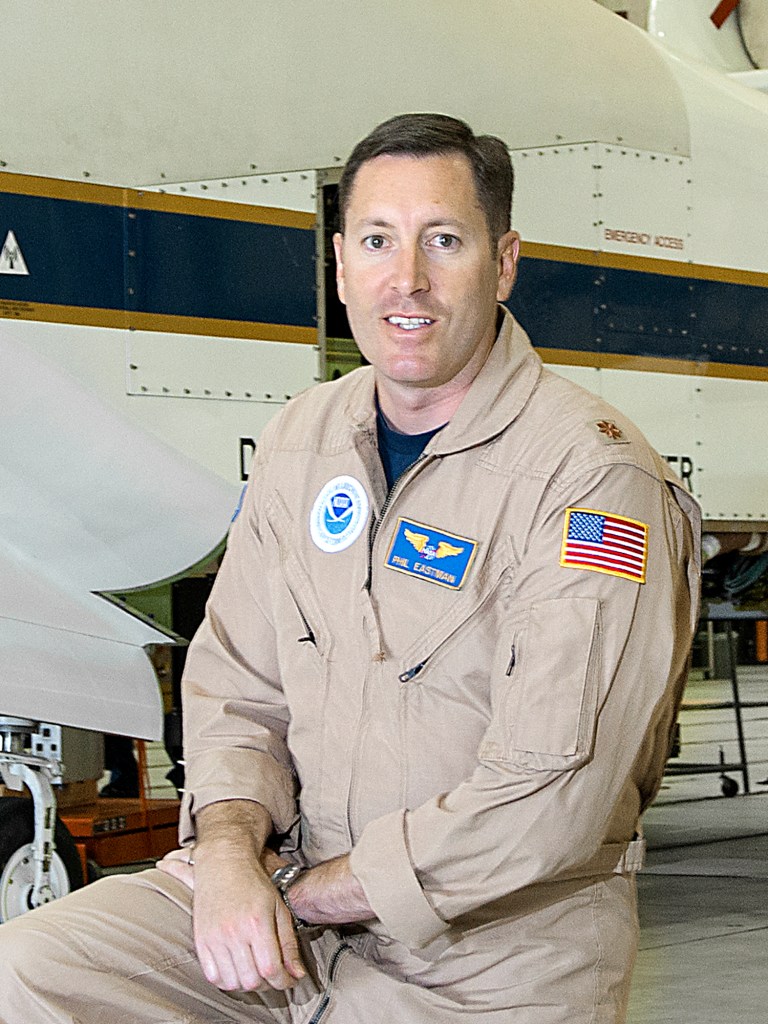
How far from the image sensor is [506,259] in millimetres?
2123

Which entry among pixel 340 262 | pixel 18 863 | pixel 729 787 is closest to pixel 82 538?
pixel 18 863

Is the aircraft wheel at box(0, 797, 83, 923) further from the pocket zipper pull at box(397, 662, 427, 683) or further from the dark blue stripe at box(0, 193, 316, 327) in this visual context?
the pocket zipper pull at box(397, 662, 427, 683)

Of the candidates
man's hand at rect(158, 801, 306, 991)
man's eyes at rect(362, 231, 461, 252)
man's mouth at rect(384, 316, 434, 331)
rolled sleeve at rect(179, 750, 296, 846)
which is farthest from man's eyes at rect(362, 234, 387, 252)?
man's hand at rect(158, 801, 306, 991)

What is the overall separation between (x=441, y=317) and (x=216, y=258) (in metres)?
2.19

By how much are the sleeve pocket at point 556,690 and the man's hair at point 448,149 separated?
0.60 meters

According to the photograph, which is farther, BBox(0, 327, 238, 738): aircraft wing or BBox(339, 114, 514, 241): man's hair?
BBox(0, 327, 238, 738): aircraft wing

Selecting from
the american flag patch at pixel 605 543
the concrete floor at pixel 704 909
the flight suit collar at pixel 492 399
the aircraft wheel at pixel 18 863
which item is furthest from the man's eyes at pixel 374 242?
the concrete floor at pixel 704 909

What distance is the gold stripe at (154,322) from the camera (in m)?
3.76

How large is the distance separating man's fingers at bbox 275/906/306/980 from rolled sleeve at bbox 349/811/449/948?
0.35ft

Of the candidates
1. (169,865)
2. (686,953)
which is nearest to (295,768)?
(169,865)

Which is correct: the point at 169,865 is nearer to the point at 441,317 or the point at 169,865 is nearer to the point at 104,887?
the point at 104,887

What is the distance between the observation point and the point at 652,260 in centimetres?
502

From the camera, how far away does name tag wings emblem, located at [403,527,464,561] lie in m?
1.92

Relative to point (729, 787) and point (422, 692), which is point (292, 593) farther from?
point (729, 787)
